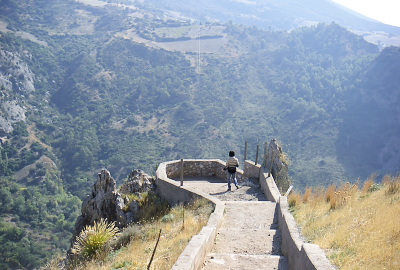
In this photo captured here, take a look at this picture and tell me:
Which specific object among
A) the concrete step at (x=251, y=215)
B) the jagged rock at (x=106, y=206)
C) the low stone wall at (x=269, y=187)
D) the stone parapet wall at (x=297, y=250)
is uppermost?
the stone parapet wall at (x=297, y=250)

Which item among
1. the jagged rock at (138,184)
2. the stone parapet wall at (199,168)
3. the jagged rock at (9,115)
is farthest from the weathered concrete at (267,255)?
the jagged rock at (9,115)

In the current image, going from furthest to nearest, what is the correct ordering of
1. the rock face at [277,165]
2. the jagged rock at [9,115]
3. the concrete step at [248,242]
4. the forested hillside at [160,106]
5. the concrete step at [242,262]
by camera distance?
the jagged rock at [9,115] → the forested hillside at [160,106] → the rock face at [277,165] → the concrete step at [248,242] → the concrete step at [242,262]

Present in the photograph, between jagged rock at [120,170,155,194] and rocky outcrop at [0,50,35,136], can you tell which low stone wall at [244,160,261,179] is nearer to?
jagged rock at [120,170,155,194]

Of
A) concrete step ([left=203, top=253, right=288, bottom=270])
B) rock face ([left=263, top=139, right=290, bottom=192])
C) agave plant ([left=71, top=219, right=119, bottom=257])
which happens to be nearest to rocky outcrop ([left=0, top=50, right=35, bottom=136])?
rock face ([left=263, top=139, right=290, bottom=192])

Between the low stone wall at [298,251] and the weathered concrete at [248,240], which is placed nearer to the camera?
the low stone wall at [298,251]

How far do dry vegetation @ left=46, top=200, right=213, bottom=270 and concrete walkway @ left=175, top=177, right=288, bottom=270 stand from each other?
0.56 metres

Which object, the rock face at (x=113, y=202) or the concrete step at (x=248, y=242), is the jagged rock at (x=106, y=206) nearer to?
the rock face at (x=113, y=202)

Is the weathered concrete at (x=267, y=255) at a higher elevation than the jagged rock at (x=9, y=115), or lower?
higher

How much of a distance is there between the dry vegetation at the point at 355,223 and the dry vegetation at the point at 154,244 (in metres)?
2.20

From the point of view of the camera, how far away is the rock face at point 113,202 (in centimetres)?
1373

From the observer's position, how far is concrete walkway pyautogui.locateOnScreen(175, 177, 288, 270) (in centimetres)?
623

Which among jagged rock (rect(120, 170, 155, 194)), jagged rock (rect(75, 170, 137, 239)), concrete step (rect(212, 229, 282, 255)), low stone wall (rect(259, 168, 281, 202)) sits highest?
concrete step (rect(212, 229, 282, 255))

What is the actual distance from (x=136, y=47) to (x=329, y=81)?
2616 inches

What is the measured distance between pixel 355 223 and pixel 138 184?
1035cm
